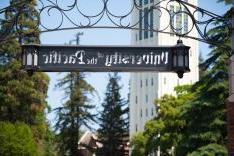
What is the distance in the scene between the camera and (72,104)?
6322 centimetres

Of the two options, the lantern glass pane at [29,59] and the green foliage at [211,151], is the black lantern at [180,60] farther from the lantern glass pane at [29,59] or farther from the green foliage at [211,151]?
the green foliage at [211,151]

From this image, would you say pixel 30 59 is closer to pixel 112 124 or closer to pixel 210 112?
pixel 210 112

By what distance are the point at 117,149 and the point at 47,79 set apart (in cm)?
3381

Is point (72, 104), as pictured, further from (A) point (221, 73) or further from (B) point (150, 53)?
(B) point (150, 53)

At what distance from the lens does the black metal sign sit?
10062 mm

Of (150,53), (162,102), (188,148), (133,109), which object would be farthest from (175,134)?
(133,109)

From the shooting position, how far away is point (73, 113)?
62875 mm

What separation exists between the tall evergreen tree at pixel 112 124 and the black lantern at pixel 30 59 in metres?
62.0

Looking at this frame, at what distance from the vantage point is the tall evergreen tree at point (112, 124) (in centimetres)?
7494

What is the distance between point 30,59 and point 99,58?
1103mm

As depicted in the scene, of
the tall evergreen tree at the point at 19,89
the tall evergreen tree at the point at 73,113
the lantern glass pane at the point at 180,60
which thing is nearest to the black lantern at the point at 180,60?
the lantern glass pane at the point at 180,60

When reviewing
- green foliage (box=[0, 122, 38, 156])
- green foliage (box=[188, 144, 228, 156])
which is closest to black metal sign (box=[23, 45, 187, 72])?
green foliage (box=[188, 144, 228, 156])

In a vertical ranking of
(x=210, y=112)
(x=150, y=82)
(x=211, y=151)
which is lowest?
(x=211, y=151)

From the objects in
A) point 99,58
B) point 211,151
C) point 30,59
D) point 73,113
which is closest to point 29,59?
point 30,59
